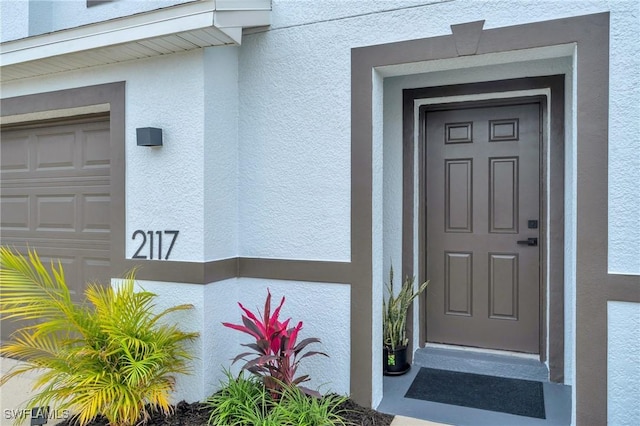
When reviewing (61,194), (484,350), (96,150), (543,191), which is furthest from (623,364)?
(61,194)

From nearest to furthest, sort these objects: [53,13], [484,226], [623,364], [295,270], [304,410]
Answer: [623,364]
[304,410]
[295,270]
[484,226]
[53,13]

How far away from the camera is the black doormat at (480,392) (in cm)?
328

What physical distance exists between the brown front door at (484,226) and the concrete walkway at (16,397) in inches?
49.7

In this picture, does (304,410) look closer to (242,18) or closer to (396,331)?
(396,331)

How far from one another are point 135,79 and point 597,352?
3.70 m

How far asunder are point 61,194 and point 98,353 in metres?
2.02

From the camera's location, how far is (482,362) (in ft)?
12.8

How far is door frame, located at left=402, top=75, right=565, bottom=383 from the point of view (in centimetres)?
362

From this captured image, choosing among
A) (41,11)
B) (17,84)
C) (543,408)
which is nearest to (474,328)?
(543,408)

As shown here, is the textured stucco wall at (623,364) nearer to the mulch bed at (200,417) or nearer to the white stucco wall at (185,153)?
the mulch bed at (200,417)

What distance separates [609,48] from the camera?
2721 millimetres

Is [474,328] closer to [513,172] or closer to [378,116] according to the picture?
[513,172]

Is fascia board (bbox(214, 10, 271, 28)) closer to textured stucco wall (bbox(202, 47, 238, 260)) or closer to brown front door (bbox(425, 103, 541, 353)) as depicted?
textured stucco wall (bbox(202, 47, 238, 260))

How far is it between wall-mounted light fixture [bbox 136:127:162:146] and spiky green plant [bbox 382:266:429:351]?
7.27ft
